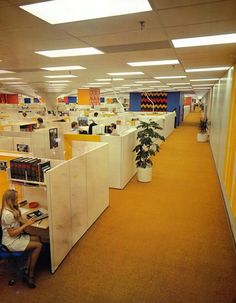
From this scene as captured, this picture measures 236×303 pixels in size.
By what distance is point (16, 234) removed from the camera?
2406 millimetres

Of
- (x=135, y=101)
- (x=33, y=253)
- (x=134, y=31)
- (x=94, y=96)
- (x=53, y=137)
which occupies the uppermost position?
(x=134, y=31)

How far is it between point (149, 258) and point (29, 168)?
1973 mm

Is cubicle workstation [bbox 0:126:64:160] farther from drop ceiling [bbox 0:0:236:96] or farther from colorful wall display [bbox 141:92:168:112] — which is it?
colorful wall display [bbox 141:92:168:112]

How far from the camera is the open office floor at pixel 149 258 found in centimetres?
245

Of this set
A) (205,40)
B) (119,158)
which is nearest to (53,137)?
(119,158)

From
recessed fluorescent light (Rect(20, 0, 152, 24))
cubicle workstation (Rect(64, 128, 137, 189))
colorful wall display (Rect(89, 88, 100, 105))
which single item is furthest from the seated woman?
colorful wall display (Rect(89, 88, 100, 105))

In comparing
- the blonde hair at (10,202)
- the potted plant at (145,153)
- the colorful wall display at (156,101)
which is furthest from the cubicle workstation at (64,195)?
the colorful wall display at (156,101)

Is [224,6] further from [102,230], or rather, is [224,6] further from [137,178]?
[137,178]

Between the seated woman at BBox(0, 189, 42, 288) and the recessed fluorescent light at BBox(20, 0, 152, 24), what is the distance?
6.11 feet

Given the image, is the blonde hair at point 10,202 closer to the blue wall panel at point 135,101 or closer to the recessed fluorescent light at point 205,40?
the recessed fluorescent light at point 205,40

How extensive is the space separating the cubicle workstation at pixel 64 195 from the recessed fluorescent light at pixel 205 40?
6.71ft

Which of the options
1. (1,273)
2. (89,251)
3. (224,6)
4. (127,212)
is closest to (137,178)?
(127,212)

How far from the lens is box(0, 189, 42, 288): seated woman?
2.41m

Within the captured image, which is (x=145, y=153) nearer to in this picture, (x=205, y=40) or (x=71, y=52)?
(x=71, y=52)
